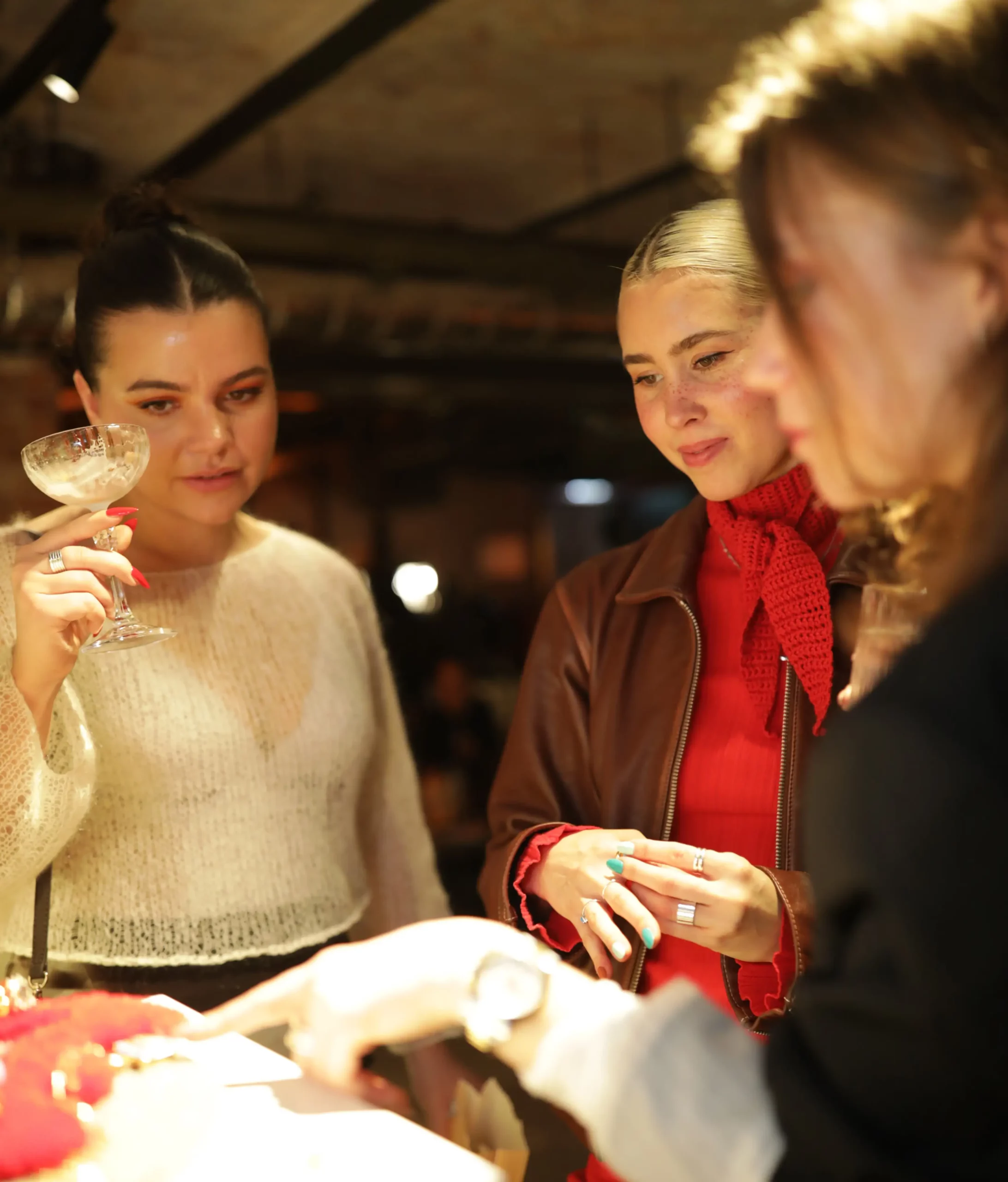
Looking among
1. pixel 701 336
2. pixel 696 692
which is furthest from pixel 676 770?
pixel 701 336

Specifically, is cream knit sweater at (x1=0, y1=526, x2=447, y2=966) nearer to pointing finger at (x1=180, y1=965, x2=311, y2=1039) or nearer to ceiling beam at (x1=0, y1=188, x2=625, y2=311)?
pointing finger at (x1=180, y1=965, x2=311, y2=1039)

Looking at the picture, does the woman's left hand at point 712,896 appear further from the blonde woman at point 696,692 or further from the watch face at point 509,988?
the watch face at point 509,988

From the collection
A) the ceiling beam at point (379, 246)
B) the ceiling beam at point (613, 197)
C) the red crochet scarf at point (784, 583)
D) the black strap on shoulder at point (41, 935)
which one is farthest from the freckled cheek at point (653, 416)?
the ceiling beam at point (613, 197)

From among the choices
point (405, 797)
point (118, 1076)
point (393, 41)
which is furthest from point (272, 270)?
point (118, 1076)

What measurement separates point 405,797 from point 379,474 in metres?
7.40

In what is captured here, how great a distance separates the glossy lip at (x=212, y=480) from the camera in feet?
5.64

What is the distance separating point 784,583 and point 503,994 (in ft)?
2.31

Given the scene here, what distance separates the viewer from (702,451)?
1.44m

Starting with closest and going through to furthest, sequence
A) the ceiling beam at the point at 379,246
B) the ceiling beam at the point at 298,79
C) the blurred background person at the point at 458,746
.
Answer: the ceiling beam at the point at 298,79
the ceiling beam at the point at 379,246
the blurred background person at the point at 458,746

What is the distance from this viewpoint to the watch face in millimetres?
866

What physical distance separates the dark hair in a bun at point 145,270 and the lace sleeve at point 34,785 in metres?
0.51

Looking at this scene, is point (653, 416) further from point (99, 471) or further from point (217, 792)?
point (217, 792)

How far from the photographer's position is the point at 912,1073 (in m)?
0.66

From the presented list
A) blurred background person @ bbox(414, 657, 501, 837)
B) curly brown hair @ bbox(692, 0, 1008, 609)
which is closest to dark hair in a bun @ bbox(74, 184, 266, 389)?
curly brown hair @ bbox(692, 0, 1008, 609)
